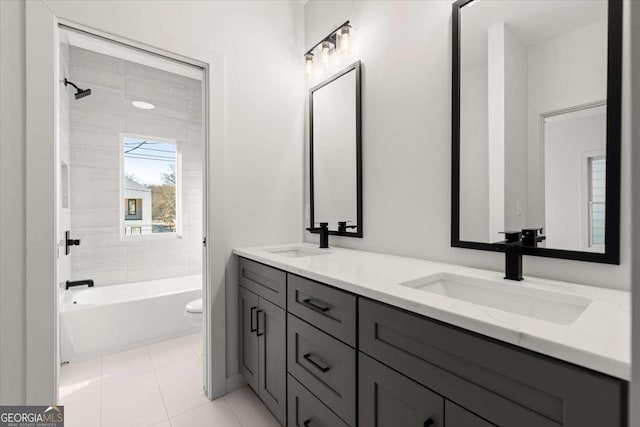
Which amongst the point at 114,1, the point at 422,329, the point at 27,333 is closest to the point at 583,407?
the point at 422,329

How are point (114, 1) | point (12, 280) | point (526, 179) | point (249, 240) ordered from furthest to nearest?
point (249, 240) → point (114, 1) → point (12, 280) → point (526, 179)

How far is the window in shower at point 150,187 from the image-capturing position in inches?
138

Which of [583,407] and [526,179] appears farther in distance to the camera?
[526,179]

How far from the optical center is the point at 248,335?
1920 mm

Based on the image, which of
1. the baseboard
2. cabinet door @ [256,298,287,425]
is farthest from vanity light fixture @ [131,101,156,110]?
the baseboard

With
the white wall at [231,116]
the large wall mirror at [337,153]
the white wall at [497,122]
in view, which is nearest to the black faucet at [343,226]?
the large wall mirror at [337,153]

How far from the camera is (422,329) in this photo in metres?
Answer: 0.89

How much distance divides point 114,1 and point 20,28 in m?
0.45

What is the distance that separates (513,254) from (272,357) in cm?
126

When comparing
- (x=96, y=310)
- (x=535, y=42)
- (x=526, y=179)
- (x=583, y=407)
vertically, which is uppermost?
(x=535, y=42)

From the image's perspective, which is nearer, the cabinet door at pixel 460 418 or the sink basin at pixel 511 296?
the cabinet door at pixel 460 418

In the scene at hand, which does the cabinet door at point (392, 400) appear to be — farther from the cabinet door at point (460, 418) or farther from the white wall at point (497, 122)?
the white wall at point (497, 122)

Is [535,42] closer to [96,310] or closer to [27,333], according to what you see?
[27,333]

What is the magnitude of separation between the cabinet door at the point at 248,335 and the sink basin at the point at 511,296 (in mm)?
1038
